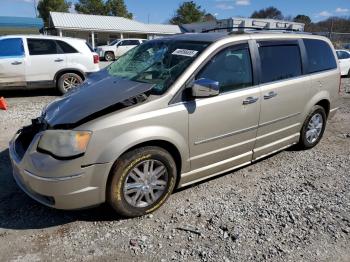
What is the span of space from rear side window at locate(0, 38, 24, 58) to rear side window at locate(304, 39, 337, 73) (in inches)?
290

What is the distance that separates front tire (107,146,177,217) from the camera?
10.5 feet

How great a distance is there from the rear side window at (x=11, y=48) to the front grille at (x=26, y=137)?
6.23 meters

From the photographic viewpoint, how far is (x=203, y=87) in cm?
339

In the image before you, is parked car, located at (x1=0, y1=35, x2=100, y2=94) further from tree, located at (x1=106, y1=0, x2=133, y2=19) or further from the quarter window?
tree, located at (x1=106, y1=0, x2=133, y2=19)

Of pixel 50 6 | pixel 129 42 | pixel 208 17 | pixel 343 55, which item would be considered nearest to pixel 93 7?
pixel 50 6

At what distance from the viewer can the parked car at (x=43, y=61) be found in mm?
8969

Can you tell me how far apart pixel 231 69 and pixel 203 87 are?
674mm

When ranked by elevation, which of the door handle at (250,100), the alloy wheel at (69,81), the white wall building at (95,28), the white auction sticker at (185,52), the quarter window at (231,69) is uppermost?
the white wall building at (95,28)

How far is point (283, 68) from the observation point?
4.51 m

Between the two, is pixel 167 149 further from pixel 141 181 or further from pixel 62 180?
pixel 62 180

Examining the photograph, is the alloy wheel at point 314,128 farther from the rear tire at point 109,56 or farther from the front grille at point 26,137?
the rear tire at point 109,56

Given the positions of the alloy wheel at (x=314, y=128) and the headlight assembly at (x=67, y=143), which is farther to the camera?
the alloy wheel at (x=314, y=128)

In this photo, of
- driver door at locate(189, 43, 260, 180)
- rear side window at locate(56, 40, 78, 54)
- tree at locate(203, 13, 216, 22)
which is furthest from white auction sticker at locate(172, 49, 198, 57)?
tree at locate(203, 13, 216, 22)

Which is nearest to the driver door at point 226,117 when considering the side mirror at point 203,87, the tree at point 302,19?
the side mirror at point 203,87
